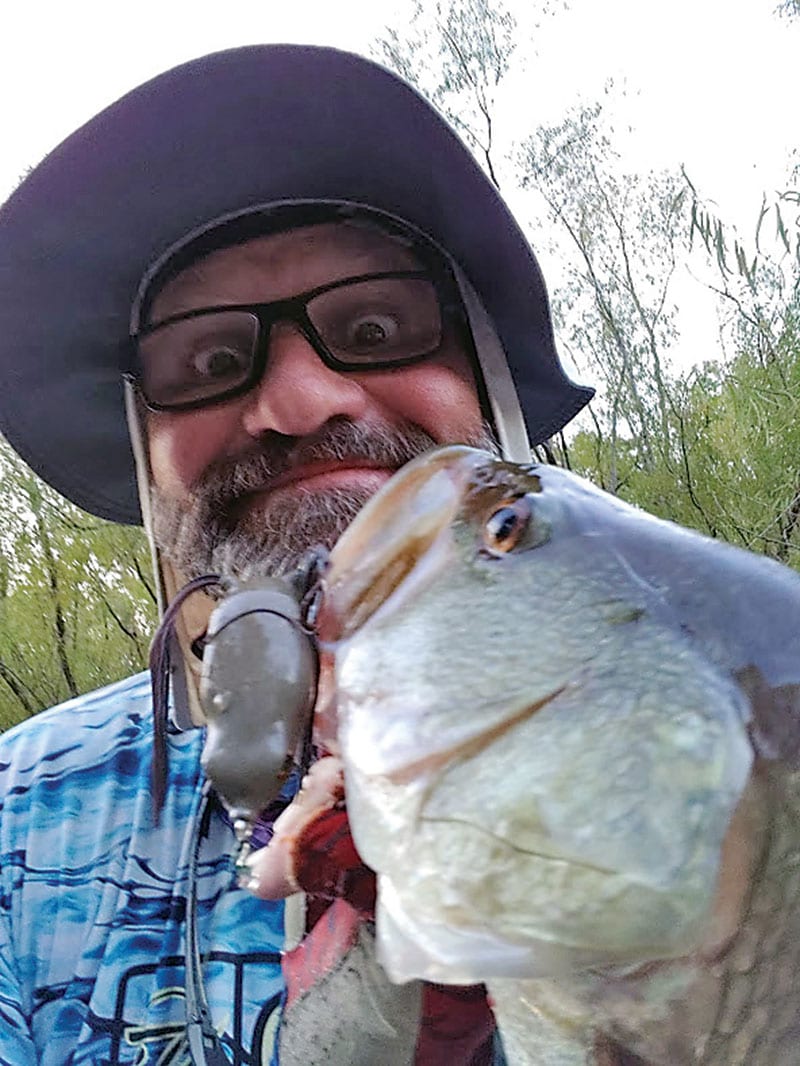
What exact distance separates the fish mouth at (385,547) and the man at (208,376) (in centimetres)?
53

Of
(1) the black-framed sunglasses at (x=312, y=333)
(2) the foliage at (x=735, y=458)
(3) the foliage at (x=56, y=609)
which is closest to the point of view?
(1) the black-framed sunglasses at (x=312, y=333)

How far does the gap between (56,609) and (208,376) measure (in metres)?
9.20

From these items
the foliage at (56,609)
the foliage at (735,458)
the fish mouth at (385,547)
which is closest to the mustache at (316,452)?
the fish mouth at (385,547)

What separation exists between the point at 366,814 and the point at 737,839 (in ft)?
0.70

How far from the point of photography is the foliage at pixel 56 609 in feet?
32.6

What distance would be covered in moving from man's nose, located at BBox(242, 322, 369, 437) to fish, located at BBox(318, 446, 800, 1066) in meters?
0.74

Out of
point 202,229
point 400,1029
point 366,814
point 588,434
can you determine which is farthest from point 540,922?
point 588,434

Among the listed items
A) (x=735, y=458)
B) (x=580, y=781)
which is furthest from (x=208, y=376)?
(x=735, y=458)

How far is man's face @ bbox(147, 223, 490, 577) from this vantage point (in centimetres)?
133

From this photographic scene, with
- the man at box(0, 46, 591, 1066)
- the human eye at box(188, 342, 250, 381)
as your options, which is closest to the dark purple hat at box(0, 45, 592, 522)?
the man at box(0, 46, 591, 1066)

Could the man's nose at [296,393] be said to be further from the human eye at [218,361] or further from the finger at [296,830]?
the finger at [296,830]

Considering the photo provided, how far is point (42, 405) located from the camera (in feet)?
6.16

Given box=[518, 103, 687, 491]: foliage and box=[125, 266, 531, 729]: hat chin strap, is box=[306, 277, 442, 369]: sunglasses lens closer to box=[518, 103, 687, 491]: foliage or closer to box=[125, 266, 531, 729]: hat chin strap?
box=[125, 266, 531, 729]: hat chin strap

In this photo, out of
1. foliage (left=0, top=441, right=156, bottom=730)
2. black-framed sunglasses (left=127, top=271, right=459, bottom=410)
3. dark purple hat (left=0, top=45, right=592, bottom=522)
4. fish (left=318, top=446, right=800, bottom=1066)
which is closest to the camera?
fish (left=318, top=446, right=800, bottom=1066)
